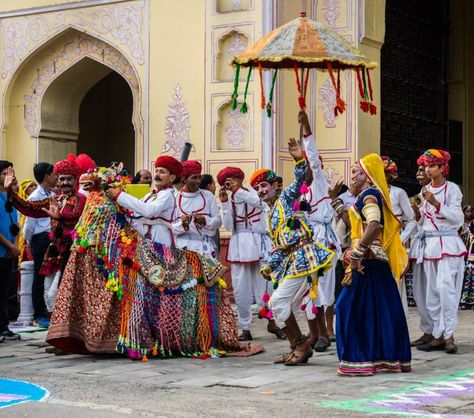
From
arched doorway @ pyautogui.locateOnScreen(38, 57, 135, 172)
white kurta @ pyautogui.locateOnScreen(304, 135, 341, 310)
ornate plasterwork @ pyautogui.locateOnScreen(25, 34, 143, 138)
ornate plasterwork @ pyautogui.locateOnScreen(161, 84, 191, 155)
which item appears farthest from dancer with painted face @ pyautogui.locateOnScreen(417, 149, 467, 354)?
arched doorway @ pyautogui.locateOnScreen(38, 57, 135, 172)

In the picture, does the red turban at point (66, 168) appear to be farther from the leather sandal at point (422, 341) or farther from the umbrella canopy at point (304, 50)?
the leather sandal at point (422, 341)

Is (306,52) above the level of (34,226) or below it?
above

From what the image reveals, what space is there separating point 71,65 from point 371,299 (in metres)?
9.19

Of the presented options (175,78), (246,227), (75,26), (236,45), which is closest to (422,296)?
(246,227)

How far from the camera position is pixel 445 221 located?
10.4 meters

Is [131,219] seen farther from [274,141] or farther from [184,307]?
[274,141]

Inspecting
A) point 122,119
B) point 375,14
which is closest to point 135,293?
point 375,14

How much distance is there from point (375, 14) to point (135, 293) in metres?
7.33

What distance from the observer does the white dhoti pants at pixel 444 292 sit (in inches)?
405

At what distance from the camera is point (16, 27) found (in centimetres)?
1703

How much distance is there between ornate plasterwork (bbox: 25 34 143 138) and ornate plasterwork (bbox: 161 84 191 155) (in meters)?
0.51

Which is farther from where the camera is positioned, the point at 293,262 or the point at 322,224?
the point at 322,224

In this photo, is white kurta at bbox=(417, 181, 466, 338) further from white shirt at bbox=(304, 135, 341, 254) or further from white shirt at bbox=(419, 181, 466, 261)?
white shirt at bbox=(304, 135, 341, 254)

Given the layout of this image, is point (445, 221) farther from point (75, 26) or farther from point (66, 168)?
point (75, 26)
